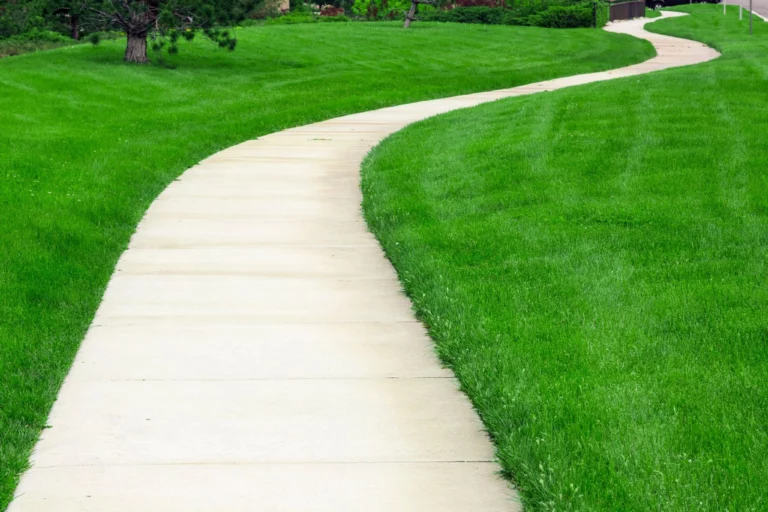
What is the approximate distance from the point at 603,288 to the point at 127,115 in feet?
37.9

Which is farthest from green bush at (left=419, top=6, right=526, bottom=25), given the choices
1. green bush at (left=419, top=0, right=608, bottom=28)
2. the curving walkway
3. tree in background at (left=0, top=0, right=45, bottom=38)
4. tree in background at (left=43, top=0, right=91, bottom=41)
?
the curving walkway

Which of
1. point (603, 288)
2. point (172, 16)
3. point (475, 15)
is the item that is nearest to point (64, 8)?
point (172, 16)

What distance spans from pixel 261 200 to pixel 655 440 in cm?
650

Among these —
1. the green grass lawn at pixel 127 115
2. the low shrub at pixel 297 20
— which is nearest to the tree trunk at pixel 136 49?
the green grass lawn at pixel 127 115

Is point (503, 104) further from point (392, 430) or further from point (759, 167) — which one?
point (392, 430)

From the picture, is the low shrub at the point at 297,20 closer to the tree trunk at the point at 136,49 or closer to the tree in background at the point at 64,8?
the tree trunk at the point at 136,49

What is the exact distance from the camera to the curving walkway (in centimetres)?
429

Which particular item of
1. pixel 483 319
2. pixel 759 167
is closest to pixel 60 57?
pixel 759 167

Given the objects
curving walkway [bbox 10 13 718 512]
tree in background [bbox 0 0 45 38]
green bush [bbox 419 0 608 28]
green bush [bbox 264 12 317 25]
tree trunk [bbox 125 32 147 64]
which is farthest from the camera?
green bush [bbox 264 12 317 25]

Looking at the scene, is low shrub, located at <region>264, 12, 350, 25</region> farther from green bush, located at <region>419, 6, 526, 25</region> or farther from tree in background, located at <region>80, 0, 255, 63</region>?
tree in background, located at <region>80, 0, 255, 63</region>

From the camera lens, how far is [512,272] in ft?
24.0

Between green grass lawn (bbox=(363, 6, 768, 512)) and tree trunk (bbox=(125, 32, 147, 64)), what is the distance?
12011 millimetres

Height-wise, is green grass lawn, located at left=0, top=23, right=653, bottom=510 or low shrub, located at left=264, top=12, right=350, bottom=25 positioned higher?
low shrub, located at left=264, top=12, right=350, bottom=25

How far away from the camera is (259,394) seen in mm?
5367
